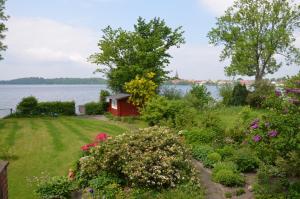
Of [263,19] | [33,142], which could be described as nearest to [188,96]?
[33,142]

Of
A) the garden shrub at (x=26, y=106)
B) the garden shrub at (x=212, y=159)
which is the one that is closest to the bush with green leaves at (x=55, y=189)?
the garden shrub at (x=212, y=159)

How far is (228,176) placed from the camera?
11945 millimetres

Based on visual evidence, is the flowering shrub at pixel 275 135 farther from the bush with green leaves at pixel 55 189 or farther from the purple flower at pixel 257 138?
the bush with green leaves at pixel 55 189

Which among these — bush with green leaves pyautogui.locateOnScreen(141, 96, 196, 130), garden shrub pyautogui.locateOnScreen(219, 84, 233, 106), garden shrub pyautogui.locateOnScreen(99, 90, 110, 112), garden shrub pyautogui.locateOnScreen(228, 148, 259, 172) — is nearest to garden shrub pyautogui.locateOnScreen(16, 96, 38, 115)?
garden shrub pyautogui.locateOnScreen(99, 90, 110, 112)

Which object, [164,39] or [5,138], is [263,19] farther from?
[5,138]

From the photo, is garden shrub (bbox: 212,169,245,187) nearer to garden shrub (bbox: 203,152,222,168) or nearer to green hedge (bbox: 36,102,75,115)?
garden shrub (bbox: 203,152,222,168)

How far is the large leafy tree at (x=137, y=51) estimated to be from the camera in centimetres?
3859

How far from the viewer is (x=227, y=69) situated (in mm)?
47781

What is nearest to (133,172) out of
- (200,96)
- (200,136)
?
(200,136)

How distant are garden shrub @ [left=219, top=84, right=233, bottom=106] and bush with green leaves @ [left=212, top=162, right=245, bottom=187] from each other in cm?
2782

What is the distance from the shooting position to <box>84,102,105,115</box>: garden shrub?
41.3 m

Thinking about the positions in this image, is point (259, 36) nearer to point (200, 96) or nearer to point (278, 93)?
point (200, 96)

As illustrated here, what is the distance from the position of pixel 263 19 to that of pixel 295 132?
39228 mm

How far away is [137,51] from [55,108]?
445 inches
